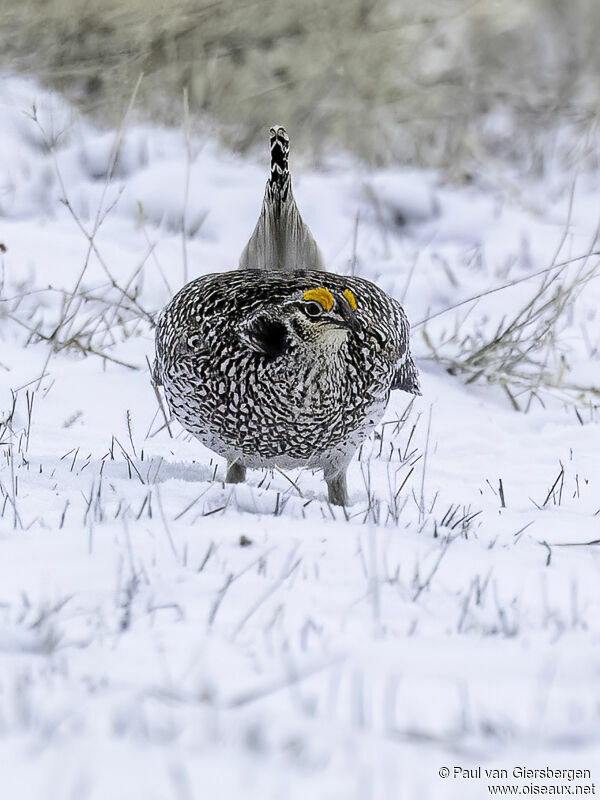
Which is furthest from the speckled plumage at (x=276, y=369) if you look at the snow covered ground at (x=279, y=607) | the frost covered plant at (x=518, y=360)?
the frost covered plant at (x=518, y=360)

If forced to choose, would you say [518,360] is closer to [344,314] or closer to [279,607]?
[344,314]

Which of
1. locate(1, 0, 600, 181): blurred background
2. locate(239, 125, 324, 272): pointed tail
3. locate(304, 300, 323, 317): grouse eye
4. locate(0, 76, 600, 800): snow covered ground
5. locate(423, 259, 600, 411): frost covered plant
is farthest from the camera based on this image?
locate(1, 0, 600, 181): blurred background

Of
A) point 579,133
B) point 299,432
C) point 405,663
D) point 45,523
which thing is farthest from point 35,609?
point 579,133

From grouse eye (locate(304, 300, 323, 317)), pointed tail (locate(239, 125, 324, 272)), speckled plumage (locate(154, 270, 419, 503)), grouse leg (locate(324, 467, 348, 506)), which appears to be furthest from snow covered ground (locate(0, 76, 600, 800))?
pointed tail (locate(239, 125, 324, 272))

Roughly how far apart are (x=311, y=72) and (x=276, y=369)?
651cm

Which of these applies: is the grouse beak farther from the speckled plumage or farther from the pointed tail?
the pointed tail

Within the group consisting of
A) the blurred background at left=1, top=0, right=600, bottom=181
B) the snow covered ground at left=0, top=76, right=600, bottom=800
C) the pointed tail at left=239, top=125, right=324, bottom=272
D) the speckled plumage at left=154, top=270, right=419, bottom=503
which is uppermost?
the blurred background at left=1, top=0, right=600, bottom=181

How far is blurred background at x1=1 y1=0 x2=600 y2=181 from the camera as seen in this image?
871 centimetres

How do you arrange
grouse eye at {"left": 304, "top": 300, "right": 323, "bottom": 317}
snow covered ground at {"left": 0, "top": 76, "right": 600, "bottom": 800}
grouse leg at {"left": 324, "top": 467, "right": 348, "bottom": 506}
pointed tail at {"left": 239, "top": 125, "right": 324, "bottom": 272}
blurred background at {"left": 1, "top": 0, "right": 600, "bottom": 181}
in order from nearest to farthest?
snow covered ground at {"left": 0, "top": 76, "right": 600, "bottom": 800}
grouse eye at {"left": 304, "top": 300, "right": 323, "bottom": 317}
grouse leg at {"left": 324, "top": 467, "right": 348, "bottom": 506}
pointed tail at {"left": 239, "top": 125, "right": 324, "bottom": 272}
blurred background at {"left": 1, "top": 0, "right": 600, "bottom": 181}

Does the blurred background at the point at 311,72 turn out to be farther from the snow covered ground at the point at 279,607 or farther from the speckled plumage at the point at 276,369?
the speckled plumage at the point at 276,369

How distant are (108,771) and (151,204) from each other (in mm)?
6646

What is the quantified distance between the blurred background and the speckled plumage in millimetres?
4684

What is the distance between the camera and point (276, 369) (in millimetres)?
3660

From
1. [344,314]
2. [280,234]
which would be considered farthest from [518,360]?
[344,314]
